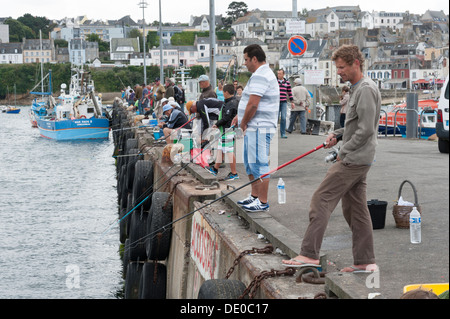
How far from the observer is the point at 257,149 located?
24.4ft

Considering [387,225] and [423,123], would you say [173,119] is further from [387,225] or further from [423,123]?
[423,123]

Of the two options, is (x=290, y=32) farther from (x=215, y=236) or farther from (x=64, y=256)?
(x=215, y=236)

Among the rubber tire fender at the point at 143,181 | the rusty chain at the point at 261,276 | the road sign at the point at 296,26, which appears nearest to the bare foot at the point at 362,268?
the rusty chain at the point at 261,276

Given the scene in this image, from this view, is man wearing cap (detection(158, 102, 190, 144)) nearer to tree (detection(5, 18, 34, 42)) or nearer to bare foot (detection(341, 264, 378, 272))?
bare foot (detection(341, 264, 378, 272))

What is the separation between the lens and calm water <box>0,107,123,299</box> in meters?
15.2

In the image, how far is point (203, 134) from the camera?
12062 millimetres

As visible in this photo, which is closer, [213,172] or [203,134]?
[213,172]

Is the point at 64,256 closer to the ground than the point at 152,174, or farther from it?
closer to the ground

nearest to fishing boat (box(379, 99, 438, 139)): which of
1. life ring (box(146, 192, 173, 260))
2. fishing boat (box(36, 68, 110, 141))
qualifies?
life ring (box(146, 192, 173, 260))

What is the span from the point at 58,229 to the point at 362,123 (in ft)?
55.8
